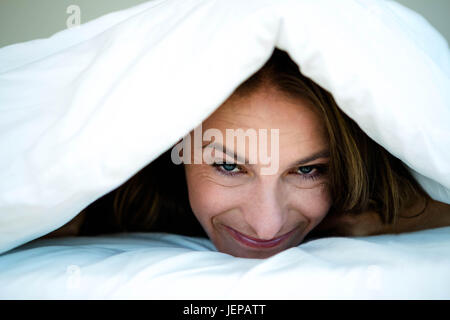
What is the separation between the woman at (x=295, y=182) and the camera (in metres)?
0.72

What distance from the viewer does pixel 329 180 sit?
821mm

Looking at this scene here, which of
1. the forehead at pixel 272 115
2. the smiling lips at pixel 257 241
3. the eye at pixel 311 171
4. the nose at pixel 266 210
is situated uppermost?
the forehead at pixel 272 115

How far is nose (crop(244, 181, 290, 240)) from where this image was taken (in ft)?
2.40

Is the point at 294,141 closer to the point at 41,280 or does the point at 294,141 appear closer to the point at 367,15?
the point at 367,15

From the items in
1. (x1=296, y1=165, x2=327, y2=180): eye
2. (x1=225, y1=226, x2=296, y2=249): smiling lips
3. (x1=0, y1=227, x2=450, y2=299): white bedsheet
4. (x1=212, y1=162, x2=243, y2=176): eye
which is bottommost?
(x1=225, y1=226, x2=296, y2=249): smiling lips

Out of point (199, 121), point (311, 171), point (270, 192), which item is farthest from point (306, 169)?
point (199, 121)

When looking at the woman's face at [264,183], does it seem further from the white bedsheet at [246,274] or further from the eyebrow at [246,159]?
the white bedsheet at [246,274]

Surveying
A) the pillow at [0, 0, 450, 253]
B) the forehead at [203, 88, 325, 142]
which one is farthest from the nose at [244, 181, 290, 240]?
the pillow at [0, 0, 450, 253]

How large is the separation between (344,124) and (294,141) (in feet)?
0.42

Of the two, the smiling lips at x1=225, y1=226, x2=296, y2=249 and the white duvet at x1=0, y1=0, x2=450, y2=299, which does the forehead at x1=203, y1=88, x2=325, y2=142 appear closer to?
the white duvet at x1=0, y1=0, x2=450, y2=299

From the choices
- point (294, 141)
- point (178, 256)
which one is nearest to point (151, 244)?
point (178, 256)

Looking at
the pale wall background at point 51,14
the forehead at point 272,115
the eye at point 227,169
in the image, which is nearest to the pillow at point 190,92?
the forehead at point 272,115

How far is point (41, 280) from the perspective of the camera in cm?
56

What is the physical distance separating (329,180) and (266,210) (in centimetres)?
18
